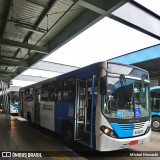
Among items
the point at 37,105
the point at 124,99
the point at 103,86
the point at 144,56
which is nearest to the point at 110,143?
the point at 124,99

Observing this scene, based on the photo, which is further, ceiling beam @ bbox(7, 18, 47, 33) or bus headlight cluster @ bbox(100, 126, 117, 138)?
ceiling beam @ bbox(7, 18, 47, 33)

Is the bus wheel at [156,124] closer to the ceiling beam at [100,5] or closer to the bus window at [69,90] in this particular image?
the bus window at [69,90]

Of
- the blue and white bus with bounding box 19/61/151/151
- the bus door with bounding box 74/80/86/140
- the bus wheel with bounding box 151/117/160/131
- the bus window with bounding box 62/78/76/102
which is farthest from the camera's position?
the bus wheel with bounding box 151/117/160/131

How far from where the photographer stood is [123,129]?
524cm

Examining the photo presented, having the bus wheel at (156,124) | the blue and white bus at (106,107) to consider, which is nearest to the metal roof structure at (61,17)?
the blue and white bus at (106,107)

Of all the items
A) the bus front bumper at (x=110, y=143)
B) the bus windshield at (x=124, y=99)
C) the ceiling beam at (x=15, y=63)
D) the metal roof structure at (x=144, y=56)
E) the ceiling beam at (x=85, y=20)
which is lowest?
the bus front bumper at (x=110, y=143)

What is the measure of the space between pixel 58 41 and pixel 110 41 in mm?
2866

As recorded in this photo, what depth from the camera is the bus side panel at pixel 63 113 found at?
Answer: 6.51 metres

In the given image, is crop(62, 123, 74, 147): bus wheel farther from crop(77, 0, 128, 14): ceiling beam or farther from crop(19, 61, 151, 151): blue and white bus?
crop(77, 0, 128, 14): ceiling beam

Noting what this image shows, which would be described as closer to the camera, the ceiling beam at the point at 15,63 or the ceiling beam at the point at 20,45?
the ceiling beam at the point at 20,45

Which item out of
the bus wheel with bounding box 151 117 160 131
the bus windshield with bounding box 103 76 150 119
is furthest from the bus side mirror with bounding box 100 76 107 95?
the bus wheel with bounding box 151 117 160 131

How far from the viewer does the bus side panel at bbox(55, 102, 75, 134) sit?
6508mm

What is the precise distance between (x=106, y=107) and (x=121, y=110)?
47cm

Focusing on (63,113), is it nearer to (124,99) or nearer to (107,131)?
(107,131)
